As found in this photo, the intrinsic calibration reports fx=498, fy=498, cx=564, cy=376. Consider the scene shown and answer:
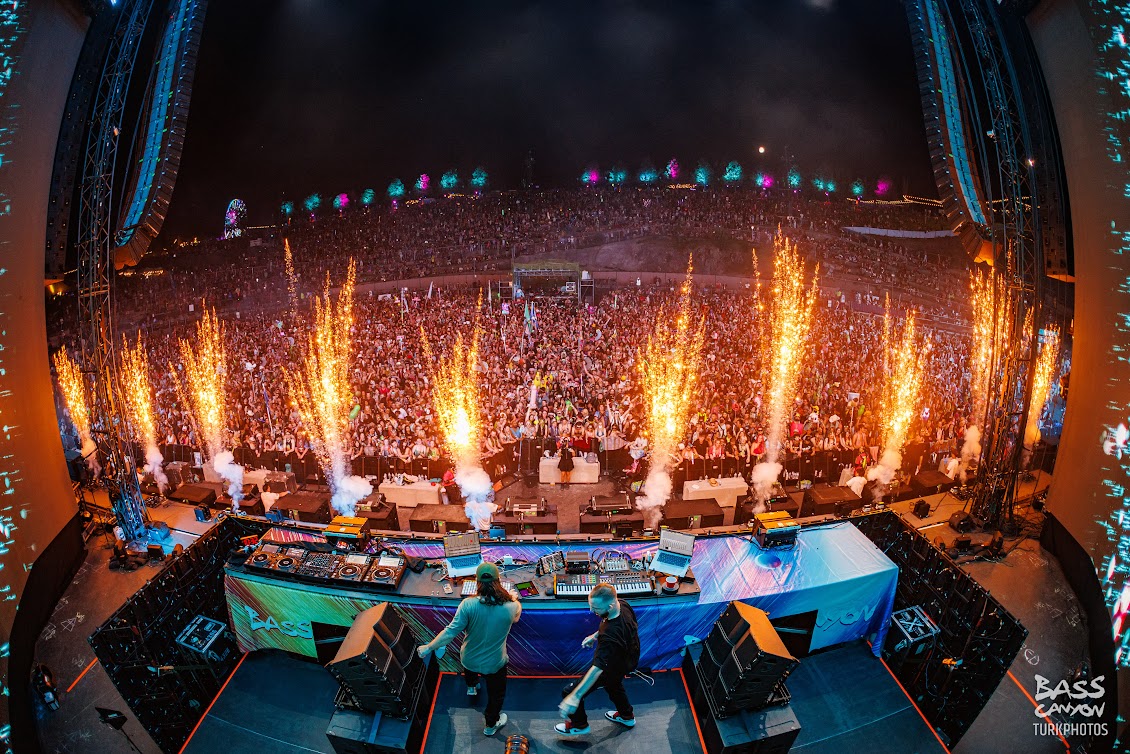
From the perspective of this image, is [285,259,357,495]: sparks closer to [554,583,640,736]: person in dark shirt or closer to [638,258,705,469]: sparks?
[638,258,705,469]: sparks

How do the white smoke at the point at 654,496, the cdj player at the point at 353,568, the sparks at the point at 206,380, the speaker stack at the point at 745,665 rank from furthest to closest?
the sparks at the point at 206,380
the white smoke at the point at 654,496
the cdj player at the point at 353,568
the speaker stack at the point at 745,665

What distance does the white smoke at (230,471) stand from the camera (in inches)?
348

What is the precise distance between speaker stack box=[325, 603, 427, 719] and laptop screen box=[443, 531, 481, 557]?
0.74m

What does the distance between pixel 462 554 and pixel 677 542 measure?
6.19 feet

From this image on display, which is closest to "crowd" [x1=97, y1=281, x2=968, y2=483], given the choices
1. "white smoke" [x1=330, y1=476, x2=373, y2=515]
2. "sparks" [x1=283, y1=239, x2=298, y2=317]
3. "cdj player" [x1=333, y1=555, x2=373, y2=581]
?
"white smoke" [x1=330, y1=476, x2=373, y2=515]

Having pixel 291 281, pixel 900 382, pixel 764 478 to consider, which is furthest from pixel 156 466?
pixel 900 382

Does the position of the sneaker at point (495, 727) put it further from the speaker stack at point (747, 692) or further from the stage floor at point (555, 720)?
the speaker stack at point (747, 692)

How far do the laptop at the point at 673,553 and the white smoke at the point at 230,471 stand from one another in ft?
25.2

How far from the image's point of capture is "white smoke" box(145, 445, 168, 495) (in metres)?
9.20

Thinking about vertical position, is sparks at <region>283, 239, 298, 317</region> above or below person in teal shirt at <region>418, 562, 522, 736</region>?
above

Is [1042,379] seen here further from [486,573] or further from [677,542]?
[486,573]

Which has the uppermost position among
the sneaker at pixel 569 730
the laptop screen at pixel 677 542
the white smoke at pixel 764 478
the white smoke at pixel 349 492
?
the laptop screen at pixel 677 542

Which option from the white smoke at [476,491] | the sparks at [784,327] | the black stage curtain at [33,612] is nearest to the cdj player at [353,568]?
the black stage curtain at [33,612]

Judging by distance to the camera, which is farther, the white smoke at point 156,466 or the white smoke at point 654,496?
the white smoke at point 156,466
